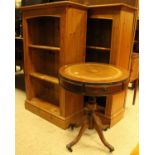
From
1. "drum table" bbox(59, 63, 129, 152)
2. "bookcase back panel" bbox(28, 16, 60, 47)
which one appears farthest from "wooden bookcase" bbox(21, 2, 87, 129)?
"drum table" bbox(59, 63, 129, 152)

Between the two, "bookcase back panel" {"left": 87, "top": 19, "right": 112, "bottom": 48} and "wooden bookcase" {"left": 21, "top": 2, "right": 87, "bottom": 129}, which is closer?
"wooden bookcase" {"left": 21, "top": 2, "right": 87, "bottom": 129}

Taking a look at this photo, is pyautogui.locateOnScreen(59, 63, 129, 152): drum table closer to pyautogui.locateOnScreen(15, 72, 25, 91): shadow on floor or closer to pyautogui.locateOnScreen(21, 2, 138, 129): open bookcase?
pyautogui.locateOnScreen(21, 2, 138, 129): open bookcase

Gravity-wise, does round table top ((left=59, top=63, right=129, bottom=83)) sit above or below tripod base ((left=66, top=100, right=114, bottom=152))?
above

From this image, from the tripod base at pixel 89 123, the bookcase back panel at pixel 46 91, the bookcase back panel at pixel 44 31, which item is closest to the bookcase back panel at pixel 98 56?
the bookcase back panel at pixel 44 31

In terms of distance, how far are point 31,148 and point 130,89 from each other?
6.86 ft

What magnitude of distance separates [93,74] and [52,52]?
0.92 metres

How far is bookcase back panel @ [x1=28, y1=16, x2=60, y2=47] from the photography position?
2116mm

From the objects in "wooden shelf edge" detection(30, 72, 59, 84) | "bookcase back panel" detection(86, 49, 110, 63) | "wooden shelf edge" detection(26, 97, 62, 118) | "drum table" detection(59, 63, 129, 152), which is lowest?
"wooden shelf edge" detection(26, 97, 62, 118)

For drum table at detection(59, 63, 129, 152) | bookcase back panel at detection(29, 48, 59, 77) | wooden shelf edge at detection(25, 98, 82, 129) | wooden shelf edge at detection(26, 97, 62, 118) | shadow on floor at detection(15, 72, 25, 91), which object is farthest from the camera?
shadow on floor at detection(15, 72, 25, 91)

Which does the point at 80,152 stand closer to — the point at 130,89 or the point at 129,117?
the point at 129,117

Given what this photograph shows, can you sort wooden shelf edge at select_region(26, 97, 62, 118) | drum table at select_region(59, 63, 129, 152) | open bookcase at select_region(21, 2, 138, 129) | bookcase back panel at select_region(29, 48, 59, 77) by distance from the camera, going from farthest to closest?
bookcase back panel at select_region(29, 48, 59, 77)
wooden shelf edge at select_region(26, 97, 62, 118)
open bookcase at select_region(21, 2, 138, 129)
drum table at select_region(59, 63, 129, 152)

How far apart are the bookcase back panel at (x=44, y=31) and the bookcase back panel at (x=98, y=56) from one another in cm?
40

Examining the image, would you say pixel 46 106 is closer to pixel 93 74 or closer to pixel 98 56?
pixel 98 56

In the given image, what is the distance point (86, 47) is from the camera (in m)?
2.10
